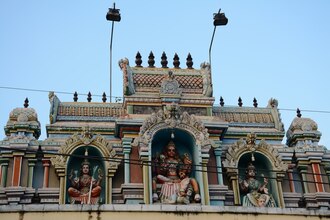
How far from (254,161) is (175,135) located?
291 centimetres

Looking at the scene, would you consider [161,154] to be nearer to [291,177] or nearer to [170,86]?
[170,86]

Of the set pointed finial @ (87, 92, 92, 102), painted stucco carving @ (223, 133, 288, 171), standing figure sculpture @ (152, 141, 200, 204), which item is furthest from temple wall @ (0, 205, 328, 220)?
pointed finial @ (87, 92, 92, 102)

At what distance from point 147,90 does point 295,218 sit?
28.9ft

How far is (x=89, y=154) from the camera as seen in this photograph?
65.7 ft

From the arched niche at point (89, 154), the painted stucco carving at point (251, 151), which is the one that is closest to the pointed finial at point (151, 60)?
the arched niche at point (89, 154)

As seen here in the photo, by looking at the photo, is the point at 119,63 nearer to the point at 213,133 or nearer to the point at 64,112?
the point at 64,112

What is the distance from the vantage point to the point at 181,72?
72.8 ft

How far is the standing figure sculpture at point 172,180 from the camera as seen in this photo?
61.2 ft

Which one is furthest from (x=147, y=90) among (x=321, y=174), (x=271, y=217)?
(x=271, y=217)

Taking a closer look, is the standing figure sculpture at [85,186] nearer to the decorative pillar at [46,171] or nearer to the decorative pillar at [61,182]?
the decorative pillar at [61,182]

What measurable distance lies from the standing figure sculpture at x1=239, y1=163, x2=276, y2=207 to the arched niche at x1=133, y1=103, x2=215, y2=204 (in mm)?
1545

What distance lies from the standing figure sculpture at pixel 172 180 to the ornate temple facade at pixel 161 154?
0.03 metres

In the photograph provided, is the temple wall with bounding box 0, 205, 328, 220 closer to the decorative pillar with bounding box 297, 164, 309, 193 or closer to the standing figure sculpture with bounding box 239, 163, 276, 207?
the standing figure sculpture with bounding box 239, 163, 276, 207

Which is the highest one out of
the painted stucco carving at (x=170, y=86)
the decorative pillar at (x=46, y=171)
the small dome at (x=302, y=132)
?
the painted stucco carving at (x=170, y=86)
